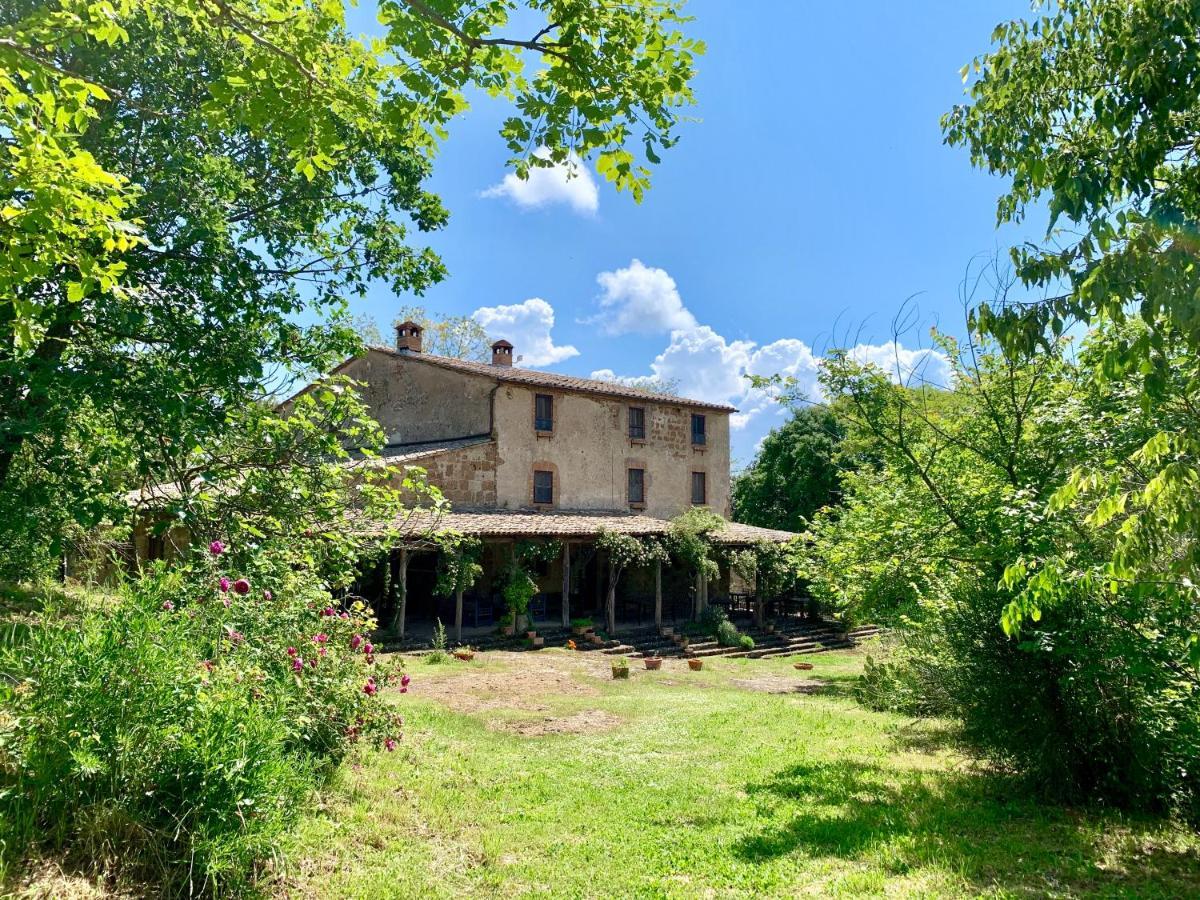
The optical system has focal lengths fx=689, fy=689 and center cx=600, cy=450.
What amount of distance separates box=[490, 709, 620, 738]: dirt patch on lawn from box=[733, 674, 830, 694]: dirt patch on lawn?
18.6 feet

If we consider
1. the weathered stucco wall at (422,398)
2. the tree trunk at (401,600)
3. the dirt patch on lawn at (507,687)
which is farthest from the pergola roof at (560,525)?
the dirt patch on lawn at (507,687)

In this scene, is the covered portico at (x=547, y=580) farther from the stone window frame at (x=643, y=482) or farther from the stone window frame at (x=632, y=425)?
the stone window frame at (x=632, y=425)

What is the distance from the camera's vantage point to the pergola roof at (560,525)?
61.0 ft

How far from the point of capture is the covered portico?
18906 mm

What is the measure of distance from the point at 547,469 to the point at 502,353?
7028 mm

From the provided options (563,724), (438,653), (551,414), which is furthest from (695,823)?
(551,414)

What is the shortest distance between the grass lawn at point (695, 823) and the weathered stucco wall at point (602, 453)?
1293 cm

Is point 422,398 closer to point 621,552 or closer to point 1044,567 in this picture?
point 621,552

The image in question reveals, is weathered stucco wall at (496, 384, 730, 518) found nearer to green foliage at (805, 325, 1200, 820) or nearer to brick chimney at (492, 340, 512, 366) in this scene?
brick chimney at (492, 340, 512, 366)

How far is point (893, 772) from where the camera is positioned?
7824 mm

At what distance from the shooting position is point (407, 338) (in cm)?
2598

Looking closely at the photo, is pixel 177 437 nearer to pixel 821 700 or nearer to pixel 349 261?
pixel 349 261

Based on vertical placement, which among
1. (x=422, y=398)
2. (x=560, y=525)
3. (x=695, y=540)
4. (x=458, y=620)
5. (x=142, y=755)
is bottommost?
(x=458, y=620)

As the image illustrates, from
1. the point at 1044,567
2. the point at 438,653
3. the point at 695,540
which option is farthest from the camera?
the point at 695,540
